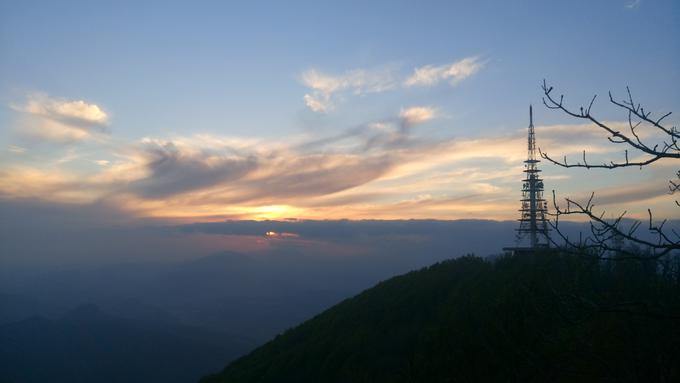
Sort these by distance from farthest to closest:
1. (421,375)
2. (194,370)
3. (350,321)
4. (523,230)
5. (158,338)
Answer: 1. (158,338)
2. (194,370)
3. (523,230)
4. (350,321)
5. (421,375)

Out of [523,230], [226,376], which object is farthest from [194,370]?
[523,230]

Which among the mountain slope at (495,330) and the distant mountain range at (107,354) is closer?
the mountain slope at (495,330)

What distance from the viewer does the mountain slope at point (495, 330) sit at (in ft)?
21.4

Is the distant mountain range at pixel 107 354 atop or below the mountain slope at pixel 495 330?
below

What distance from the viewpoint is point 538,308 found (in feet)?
19.8

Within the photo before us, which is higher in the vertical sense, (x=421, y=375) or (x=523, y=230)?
(x=523, y=230)

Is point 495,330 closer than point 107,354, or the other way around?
point 495,330

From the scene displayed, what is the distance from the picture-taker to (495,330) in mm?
15266

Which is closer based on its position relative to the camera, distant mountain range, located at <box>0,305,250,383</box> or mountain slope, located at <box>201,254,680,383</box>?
mountain slope, located at <box>201,254,680,383</box>

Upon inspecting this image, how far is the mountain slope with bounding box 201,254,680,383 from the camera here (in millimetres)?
6520

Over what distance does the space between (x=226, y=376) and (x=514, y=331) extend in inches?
1157

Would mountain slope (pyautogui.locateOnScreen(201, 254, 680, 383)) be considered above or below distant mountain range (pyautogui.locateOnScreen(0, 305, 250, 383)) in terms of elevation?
above

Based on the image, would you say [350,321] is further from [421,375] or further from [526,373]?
[526,373]

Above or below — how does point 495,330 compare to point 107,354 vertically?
above
